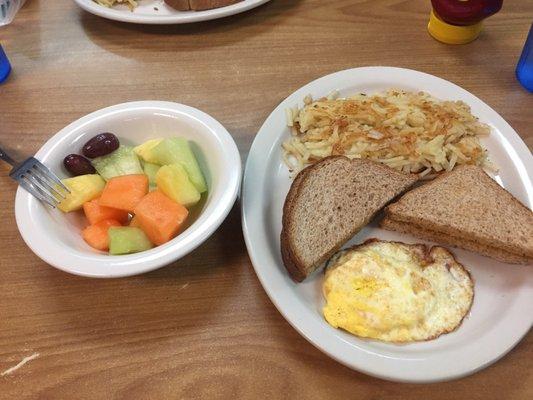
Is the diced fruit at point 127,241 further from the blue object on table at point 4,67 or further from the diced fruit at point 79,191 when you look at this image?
the blue object on table at point 4,67

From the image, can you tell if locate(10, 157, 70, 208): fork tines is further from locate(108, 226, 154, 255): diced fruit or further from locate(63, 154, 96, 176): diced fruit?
locate(108, 226, 154, 255): diced fruit

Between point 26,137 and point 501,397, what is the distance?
1884mm

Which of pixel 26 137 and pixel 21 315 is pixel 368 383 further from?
pixel 26 137

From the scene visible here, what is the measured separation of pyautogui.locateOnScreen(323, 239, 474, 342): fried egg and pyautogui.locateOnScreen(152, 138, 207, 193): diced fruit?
1.58ft

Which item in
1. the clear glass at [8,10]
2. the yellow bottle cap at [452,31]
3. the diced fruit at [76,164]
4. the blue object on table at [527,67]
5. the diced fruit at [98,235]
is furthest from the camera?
the clear glass at [8,10]

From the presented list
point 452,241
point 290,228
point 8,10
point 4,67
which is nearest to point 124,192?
point 290,228

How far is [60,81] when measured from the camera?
2102 millimetres

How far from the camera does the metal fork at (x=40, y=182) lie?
1.35 metres

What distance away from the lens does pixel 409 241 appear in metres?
1.55

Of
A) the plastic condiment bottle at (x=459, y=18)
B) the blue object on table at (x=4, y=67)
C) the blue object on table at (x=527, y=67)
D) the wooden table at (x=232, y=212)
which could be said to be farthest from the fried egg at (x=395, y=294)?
the blue object on table at (x=4, y=67)

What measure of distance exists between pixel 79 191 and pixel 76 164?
0.10 m

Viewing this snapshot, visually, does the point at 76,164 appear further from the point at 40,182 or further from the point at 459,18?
the point at 459,18

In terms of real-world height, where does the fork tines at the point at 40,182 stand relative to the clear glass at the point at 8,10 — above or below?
below

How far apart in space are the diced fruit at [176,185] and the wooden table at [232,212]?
0.25 metres
